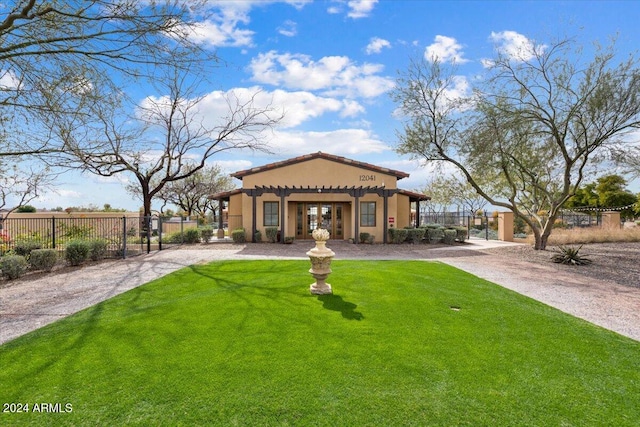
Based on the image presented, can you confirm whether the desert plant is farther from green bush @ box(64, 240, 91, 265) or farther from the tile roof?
green bush @ box(64, 240, 91, 265)

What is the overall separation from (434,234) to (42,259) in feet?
59.9

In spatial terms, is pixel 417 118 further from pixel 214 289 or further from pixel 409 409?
pixel 409 409

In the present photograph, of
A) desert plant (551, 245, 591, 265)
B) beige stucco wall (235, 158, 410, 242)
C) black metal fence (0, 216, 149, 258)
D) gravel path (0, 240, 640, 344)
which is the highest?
beige stucco wall (235, 158, 410, 242)

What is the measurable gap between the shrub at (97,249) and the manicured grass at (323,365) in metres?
7.36

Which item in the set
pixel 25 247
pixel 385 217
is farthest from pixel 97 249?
pixel 385 217

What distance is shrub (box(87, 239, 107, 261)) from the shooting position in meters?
12.1

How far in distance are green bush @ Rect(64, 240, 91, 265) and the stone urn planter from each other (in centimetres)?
959

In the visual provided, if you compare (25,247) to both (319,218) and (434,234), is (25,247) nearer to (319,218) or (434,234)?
(319,218)

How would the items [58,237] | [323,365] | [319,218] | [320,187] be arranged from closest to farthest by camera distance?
1. [323,365]
2. [58,237]
3. [320,187]
4. [319,218]

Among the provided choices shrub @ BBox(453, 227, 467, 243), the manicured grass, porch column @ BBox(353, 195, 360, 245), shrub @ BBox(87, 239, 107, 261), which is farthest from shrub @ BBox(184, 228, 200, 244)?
shrub @ BBox(453, 227, 467, 243)

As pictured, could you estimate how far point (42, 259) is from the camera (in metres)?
10.4

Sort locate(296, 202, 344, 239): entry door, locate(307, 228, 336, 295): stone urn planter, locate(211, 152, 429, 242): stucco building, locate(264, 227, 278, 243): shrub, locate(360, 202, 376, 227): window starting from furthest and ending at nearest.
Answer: locate(296, 202, 344, 239): entry door < locate(360, 202, 376, 227): window < locate(211, 152, 429, 242): stucco building < locate(264, 227, 278, 243): shrub < locate(307, 228, 336, 295): stone urn planter

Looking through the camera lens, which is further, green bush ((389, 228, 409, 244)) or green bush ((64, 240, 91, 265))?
green bush ((389, 228, 409, 244))

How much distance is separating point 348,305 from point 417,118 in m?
13.1
